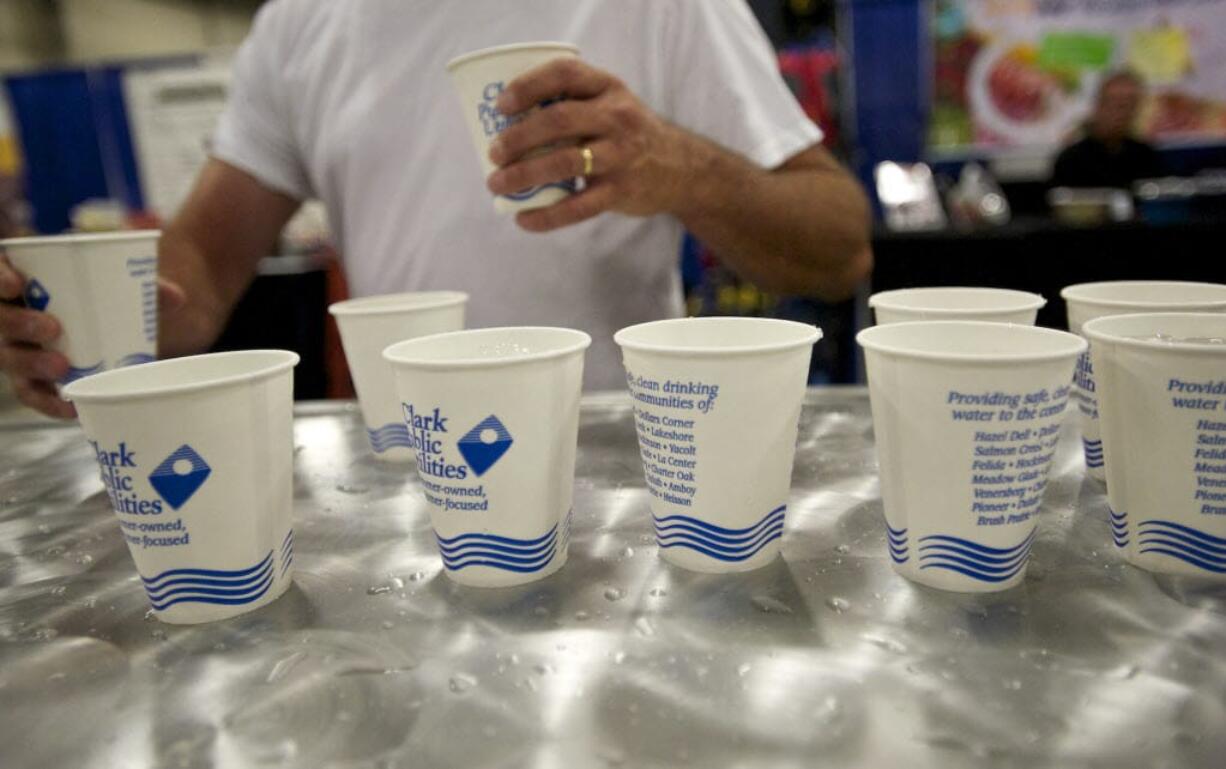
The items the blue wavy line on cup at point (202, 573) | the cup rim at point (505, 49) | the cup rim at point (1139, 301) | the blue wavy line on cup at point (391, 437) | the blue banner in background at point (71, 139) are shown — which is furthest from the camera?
the blue banner in background at point (71, 139)

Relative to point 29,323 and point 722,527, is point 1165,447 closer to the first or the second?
point 722,527

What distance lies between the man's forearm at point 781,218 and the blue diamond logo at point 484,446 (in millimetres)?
702

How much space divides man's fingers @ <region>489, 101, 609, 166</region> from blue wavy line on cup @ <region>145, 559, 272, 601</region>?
2.11 ft

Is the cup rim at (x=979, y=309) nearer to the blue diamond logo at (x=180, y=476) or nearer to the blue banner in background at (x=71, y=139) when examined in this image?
the blue diamond logo at (x=180, y=476)

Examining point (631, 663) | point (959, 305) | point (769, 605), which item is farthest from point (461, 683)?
point (959, 305)

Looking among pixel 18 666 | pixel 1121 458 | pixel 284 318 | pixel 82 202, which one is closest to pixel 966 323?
pixel 1121 458

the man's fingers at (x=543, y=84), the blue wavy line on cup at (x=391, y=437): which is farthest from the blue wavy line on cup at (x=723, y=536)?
the man's fingers at (x=543, y=84)

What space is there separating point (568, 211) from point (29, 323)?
0.77 metres

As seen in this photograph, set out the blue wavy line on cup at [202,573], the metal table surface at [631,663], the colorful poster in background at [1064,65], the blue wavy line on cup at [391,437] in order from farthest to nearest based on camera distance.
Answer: the colorful poster in background at [1064,65], the blue wavy line on cup at [391,437], the blue wavy line on cup at [202,573], the metal table surface at [631,663]

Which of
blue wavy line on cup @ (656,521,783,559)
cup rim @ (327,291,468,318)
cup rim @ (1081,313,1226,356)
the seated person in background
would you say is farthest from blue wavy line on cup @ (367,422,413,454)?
the seated person in background

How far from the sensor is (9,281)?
1169mm

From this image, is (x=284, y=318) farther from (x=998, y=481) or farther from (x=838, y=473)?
(x=998, y=481)

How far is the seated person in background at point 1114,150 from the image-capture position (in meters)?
5.03

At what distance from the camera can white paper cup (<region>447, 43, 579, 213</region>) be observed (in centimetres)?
112
